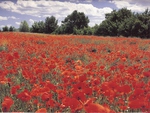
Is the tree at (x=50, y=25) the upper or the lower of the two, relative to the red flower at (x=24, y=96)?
upper

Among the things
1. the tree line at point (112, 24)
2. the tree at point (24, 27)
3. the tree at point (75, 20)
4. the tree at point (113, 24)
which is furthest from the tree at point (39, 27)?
the tree at point (113, 24)

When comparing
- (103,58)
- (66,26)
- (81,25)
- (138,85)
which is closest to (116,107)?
(138,85)

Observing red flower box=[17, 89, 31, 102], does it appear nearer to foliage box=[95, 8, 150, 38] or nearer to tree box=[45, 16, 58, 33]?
foliage box=[95, 8, 150, 38]

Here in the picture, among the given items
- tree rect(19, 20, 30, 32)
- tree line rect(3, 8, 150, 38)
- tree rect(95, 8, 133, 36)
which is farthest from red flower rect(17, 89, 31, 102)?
tree rect(19, 20, 30, 32)

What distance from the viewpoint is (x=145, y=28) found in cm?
3303

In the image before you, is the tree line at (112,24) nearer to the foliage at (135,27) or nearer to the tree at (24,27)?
the foliage at (135,27)

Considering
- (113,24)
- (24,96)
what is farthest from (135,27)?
(24,96)

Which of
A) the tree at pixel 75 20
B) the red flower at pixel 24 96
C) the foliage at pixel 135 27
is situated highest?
the tree at pixel 75 20

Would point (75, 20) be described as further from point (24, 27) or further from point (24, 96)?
point (24, 96)

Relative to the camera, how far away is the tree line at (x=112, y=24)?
111 feet

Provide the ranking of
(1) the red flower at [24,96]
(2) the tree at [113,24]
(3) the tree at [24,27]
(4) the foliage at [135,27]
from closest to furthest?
(1) the red flower at [24,96], (4) the foliage at [135,27], (2) the tree at [113,24], (3) the tree at [24,27]

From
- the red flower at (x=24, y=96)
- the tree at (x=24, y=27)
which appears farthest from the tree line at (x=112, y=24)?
the red flower at (x=24, y=96)

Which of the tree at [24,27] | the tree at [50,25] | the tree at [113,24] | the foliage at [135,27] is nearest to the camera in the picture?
the foliage at [135,27]

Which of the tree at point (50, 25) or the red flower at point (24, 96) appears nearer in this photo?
the red flower at point (24, 96)
